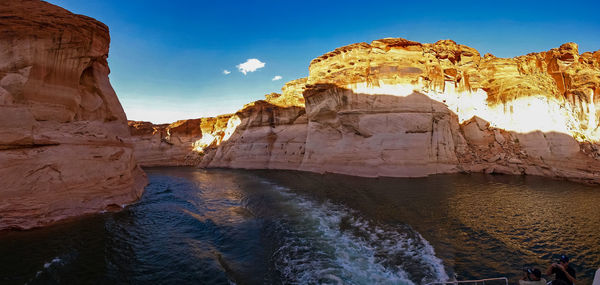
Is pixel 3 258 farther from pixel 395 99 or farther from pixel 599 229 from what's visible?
pixel 395 99

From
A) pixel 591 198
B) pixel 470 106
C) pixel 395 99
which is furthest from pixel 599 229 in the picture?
pixel 470 106

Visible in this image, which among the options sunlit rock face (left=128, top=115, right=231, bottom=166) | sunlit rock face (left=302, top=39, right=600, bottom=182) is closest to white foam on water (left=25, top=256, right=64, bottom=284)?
sunlit rock face (left=302, top=39, right=600, bottom=182)

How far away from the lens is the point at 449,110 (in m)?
22.0

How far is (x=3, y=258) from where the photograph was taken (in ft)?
18.1

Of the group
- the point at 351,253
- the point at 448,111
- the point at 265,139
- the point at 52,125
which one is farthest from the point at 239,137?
the point at 351,253

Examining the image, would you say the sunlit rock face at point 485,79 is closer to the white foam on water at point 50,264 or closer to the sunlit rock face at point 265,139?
the sunlit rock face at point 265,139

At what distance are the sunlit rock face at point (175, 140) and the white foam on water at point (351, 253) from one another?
35.3 meters

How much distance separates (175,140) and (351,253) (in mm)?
42857

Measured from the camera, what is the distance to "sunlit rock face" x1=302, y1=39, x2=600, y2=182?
19.3 metres

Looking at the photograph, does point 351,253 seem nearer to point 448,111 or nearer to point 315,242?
point 315,242

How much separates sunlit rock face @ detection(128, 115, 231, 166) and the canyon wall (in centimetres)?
2180

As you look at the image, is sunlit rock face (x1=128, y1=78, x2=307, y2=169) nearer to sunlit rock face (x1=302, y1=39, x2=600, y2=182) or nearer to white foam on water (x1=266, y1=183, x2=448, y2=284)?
sunlit rock face (x1=302, y1=39, x2=600, y2=182)

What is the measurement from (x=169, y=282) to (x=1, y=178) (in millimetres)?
6936

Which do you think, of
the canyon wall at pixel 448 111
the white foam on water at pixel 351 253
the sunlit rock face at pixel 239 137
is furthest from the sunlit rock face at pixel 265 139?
the white foam on water at pixel 351 253
